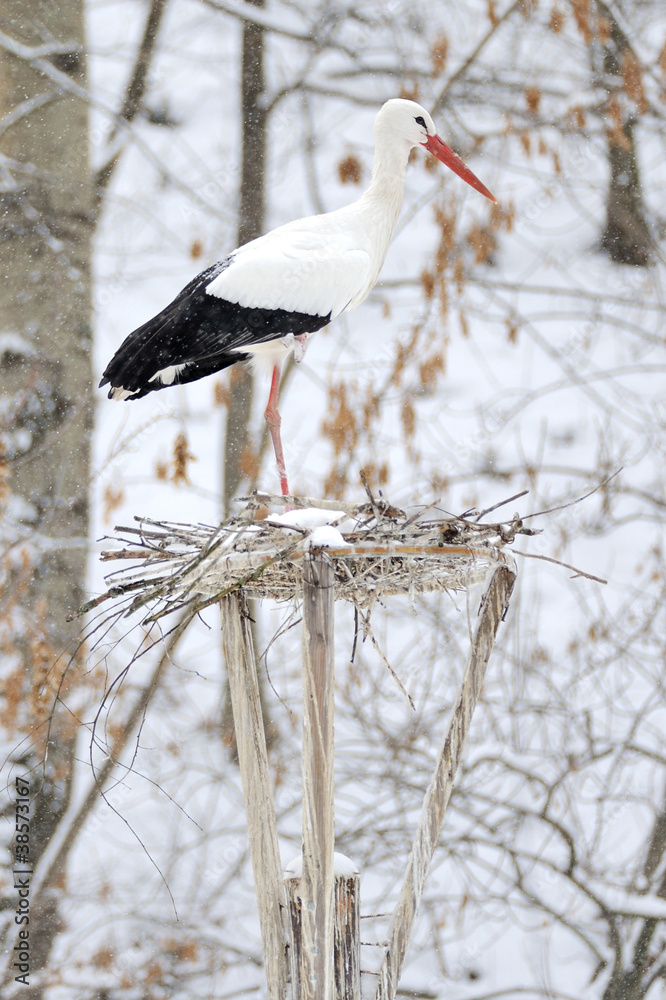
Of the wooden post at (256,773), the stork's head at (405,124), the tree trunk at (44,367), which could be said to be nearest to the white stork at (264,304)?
the stork's head at (405,124)

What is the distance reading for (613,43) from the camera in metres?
5.55

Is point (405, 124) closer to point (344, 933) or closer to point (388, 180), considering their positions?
point (388, 180)

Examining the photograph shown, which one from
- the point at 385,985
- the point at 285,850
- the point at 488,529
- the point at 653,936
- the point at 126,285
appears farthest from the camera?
the point at 126,285

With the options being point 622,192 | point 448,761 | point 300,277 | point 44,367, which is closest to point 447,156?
point 300,277

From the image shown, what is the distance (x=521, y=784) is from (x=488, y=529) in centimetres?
292

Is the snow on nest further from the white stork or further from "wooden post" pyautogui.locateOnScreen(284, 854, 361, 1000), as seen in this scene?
"wooden post" pyautogui.locateOnScreen(284, 854, 361, 1000)

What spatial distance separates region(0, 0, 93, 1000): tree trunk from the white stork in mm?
2170

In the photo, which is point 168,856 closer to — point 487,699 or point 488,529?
point 487,699

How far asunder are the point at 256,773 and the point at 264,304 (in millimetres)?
1023

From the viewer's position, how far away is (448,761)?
2189 millimetres

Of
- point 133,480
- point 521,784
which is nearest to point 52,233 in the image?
point 133,480

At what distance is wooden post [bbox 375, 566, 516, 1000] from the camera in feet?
7.13

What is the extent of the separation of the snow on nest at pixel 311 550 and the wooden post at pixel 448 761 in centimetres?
8

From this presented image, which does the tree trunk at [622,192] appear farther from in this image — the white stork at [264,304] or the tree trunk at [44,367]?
the white stork at [264,304]
